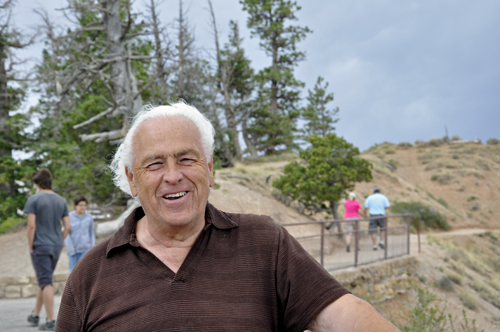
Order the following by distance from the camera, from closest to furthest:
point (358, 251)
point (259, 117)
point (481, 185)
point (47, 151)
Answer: point (358, 251), point (47, 151), point (259, 117), point (481, 185)

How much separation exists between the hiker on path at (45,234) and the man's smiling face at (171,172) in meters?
4.34

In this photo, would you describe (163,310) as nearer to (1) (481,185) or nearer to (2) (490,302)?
(2) (490,302)

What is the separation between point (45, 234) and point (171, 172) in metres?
4.54

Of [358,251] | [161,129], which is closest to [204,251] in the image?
[161,129]

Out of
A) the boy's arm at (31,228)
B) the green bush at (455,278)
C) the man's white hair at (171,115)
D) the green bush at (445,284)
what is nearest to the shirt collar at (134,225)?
the man's white hair at (171,115)

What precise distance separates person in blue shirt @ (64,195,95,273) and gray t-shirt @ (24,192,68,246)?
→ 0.62 metres

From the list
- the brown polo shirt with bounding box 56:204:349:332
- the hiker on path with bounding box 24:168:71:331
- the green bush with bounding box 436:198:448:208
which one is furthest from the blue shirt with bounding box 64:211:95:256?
the green bush with bounding box 436:198:448:208

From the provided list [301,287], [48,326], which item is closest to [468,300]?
[48,326]

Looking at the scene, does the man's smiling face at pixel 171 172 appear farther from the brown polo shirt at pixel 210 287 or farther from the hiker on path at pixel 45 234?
the hiker on path at pixel 45 234

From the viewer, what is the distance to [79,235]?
6.56 m

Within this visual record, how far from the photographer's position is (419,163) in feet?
155

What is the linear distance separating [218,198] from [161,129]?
14.3m

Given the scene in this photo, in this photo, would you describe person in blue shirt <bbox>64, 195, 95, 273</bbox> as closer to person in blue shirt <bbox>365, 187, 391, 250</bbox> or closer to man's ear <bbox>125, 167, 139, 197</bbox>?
man's ear <bbox>125, 167, 139, 197</bbox>

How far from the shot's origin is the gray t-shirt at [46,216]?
5.65m
